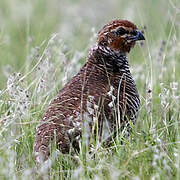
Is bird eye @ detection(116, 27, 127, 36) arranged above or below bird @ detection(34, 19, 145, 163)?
above

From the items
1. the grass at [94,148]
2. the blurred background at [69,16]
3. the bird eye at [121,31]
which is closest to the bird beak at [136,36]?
the bird eye at [121,31]

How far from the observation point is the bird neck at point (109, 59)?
5992 millimetres

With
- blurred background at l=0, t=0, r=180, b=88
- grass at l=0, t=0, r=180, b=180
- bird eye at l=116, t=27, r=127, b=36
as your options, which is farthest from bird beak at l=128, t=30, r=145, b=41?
blurred background at l=0, t=0, r=180, b=88

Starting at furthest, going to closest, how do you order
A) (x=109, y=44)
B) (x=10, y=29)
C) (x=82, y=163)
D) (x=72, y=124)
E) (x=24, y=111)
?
(x=10, y=29), (x=109, y=44), (x=24, y=111), (x=72, y=124), (x=82, y=163)

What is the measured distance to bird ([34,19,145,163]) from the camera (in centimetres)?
512

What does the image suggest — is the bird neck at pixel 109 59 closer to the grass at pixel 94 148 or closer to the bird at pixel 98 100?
the bird at pixel 98 100

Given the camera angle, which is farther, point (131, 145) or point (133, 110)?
point (133, 110)

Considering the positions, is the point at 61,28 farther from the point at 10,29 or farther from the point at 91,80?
the point at 91,80

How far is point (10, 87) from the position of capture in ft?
18.4

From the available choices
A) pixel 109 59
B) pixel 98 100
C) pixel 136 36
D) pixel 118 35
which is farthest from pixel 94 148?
pixel 136 36

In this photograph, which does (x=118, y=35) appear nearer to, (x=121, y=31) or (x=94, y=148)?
(x=121, y=31)

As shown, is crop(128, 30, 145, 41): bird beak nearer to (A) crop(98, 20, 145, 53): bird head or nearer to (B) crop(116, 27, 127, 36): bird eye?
(A) crop(98, 20, 145, 53): bird head

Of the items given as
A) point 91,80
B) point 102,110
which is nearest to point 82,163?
point 102,110

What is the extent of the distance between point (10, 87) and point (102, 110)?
2.88 ft
